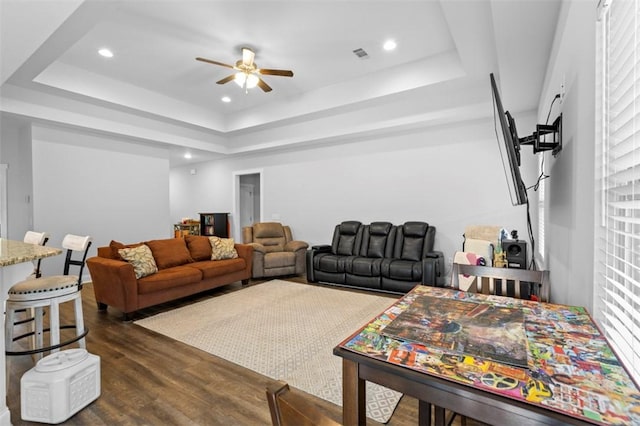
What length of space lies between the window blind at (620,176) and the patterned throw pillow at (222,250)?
4.48m

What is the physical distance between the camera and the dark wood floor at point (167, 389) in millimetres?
1865

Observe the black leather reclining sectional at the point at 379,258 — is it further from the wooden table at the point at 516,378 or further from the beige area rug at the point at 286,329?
the wooden table at the point at 516,378

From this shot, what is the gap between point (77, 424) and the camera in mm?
1819

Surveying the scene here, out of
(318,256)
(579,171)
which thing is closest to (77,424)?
(579,171)

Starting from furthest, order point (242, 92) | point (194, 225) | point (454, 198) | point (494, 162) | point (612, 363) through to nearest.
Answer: point (194, 225)
point (242, 92)
point (454, 198)
point (494, 162)
point (612, 363)

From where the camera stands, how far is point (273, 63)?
431 centimetres

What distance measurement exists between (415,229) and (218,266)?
3.23 meters

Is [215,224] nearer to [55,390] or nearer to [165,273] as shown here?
[165,273]

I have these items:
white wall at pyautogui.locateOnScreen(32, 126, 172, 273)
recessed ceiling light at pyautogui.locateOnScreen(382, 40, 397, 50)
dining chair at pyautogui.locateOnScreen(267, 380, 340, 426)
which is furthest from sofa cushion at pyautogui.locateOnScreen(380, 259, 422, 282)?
white wall at pyautogui.locateOnScreen(32, 126, 172, 273)

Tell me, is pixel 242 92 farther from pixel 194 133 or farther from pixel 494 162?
pixel 494 162

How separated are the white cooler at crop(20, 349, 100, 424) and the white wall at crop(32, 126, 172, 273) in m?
3.98

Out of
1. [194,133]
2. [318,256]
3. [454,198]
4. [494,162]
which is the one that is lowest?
[318,256]

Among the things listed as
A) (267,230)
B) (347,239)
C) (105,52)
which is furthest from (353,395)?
(267,230)

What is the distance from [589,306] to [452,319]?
68 cm
